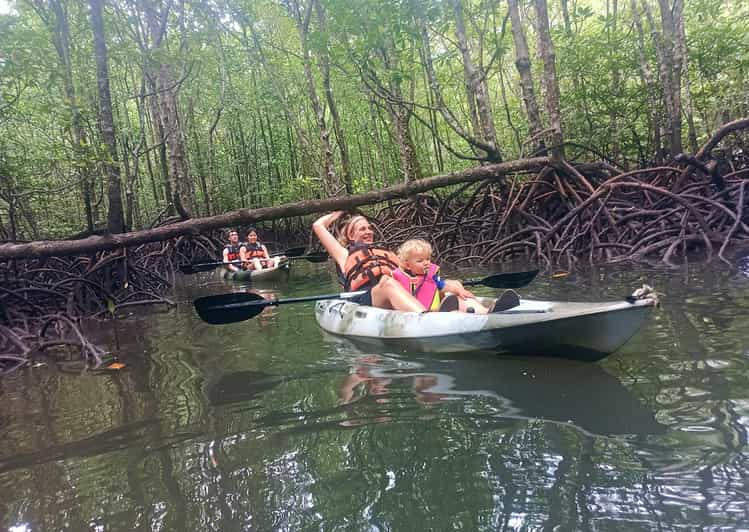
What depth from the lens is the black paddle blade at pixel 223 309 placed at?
12.9 feet

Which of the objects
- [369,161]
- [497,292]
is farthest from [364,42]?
[369,161]

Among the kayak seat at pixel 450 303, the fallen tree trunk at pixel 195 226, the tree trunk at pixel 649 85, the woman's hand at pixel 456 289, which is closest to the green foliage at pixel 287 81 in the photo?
the tree trunk at pixel 649 85

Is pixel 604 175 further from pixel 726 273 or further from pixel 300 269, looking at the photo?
pixel 300 269

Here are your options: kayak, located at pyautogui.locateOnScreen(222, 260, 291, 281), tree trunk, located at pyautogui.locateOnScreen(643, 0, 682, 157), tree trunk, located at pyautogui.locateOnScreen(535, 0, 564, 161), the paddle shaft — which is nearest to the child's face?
the paddle shaft

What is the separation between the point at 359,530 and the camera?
1.48 metres

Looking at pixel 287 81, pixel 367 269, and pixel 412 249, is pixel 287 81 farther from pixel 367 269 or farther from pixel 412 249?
pixel 412 249

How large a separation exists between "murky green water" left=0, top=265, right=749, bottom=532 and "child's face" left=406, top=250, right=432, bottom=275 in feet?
2.36

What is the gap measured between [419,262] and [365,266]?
0.60 m

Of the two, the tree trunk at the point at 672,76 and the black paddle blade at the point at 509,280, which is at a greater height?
the tree trunk at the point at 672,76

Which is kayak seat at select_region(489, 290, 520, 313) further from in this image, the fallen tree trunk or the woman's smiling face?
the fallen tree trunk

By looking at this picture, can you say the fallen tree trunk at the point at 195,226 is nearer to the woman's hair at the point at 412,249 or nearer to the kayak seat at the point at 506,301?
the woman's hair at the point at 412,249

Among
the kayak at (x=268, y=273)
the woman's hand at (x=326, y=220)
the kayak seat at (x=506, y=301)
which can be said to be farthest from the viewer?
the kayak at (x=268, y=273)

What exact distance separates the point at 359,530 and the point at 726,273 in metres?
4.54

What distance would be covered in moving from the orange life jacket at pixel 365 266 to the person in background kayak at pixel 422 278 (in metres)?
0.30
